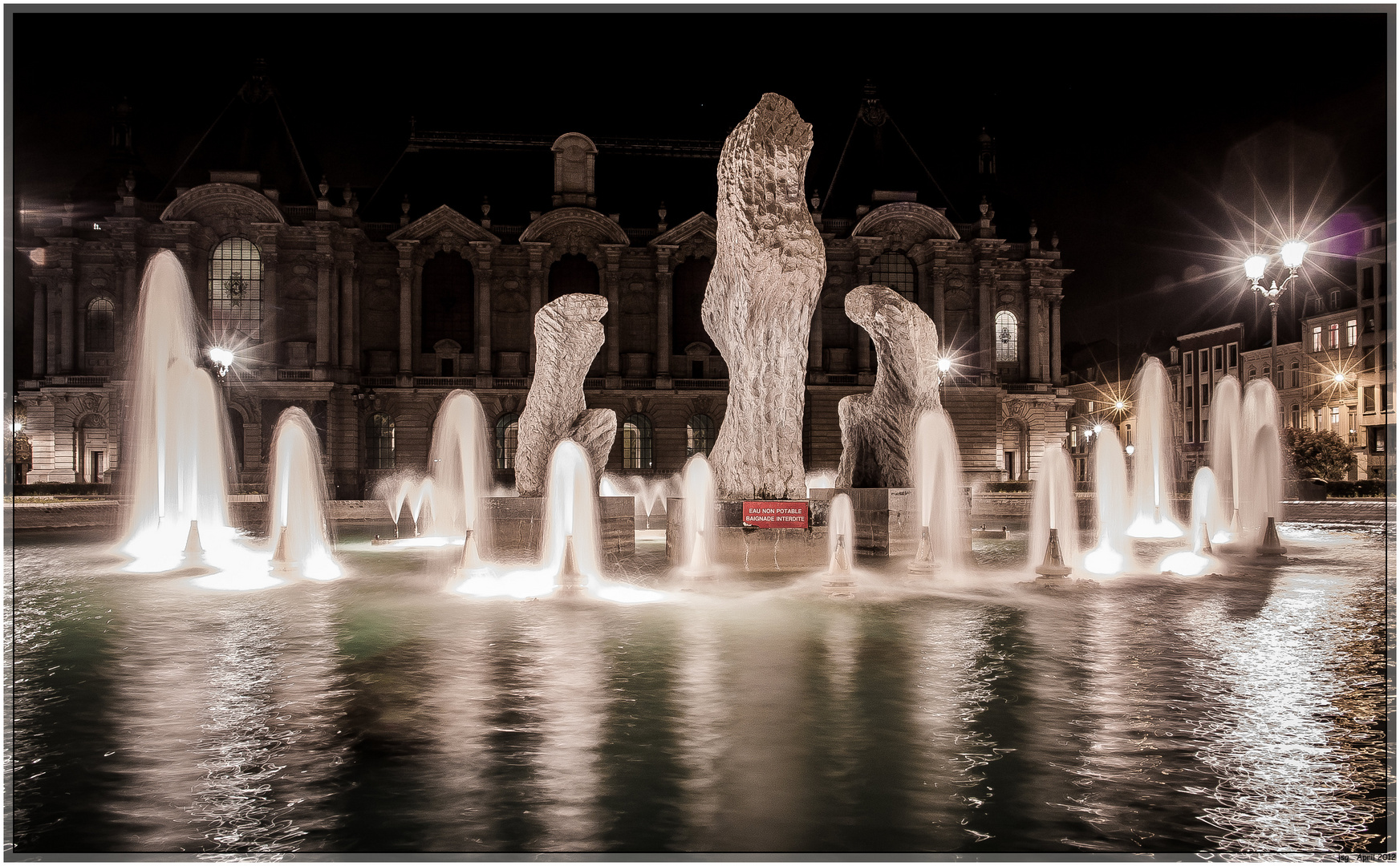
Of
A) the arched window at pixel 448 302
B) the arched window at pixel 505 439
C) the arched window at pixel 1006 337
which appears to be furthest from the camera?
the arched window at pixel 1006 337

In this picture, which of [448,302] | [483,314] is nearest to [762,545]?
[483,314]

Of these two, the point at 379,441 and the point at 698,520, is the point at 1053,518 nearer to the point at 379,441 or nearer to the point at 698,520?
the point at 698,520

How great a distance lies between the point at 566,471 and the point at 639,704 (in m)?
10.7

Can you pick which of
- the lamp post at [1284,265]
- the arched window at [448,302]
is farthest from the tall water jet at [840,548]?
the arched window at [448,302]

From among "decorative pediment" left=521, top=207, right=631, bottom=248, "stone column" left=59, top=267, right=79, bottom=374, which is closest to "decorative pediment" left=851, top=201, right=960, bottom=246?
"decorative pediment" left=521, top=207, right=631, bottom=248

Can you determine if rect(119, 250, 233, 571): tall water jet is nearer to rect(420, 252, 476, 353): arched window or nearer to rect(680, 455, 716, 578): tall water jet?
rect(680, 455, 716, 578): tall water jet

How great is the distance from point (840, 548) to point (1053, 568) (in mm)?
3219

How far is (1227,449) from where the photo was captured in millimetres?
24859

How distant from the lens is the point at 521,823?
4770 millimetres

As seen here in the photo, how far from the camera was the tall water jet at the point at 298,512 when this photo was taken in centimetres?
1497

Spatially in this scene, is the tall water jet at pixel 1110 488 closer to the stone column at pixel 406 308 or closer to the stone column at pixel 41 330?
the stone column at pixel 406 308

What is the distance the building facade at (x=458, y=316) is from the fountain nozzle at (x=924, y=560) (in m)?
37.1

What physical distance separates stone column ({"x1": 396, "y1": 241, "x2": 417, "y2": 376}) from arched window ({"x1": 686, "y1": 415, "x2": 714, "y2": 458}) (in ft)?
50.9

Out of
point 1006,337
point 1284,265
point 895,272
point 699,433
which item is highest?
point 895,272
